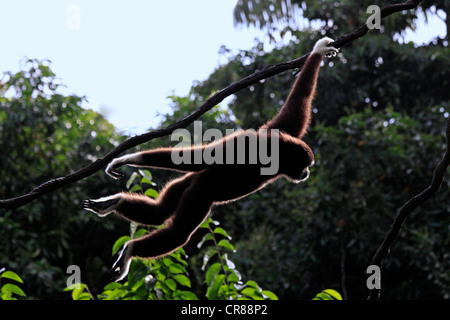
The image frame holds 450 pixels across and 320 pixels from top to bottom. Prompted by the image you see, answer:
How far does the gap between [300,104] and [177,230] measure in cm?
97

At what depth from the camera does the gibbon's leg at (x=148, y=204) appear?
8.52 feet

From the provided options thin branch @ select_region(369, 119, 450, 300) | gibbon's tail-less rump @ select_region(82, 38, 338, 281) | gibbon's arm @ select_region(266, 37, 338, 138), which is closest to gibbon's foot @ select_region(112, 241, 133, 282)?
gibbon's tail-less rump @ select_region(82, 38, 338, 281)

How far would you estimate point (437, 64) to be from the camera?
10.5m

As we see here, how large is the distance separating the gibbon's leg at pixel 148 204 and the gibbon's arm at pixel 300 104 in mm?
581

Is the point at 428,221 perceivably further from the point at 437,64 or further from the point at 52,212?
the point at 52,212

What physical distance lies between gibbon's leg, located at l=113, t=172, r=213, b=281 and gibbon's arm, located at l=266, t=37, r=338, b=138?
0.62 meters

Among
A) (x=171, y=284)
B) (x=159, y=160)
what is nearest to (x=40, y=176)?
(x=171, y=284)

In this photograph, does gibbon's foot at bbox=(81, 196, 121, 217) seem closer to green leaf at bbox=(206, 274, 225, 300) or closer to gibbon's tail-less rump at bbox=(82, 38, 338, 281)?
gibbon's tail-less rump at bbox=(82, 38, 338, 281)

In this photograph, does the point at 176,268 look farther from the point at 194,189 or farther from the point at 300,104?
the point at 300,104

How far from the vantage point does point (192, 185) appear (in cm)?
255

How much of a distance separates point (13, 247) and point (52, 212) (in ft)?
3.15

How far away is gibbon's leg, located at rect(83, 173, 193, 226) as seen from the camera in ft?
8.52

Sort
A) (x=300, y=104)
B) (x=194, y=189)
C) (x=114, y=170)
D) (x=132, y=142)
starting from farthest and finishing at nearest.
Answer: (x=300, y=104), (x=194, y=189), (x=114, y=170), (x=132, y=142)

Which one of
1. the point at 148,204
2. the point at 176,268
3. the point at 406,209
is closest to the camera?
the point at 406,209
